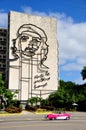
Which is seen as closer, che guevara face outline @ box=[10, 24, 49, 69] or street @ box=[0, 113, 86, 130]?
street @ box=[0, 113, 86, 130]

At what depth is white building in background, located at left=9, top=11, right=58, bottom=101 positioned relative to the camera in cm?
8969

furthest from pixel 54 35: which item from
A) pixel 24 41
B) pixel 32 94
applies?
pixel 32 94

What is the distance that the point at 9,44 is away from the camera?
89.6 m

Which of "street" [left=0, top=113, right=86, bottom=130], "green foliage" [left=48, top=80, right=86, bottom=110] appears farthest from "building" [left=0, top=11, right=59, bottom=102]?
"street" [left=0, top=113, right=86, bottom=130]

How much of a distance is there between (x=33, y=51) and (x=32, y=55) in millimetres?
1171

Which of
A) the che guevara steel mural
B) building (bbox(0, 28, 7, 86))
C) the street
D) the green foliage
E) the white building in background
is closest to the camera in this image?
the street

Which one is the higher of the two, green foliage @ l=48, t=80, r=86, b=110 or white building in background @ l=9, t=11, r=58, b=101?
white building in background @ l=9, t=11, r=58, b=101

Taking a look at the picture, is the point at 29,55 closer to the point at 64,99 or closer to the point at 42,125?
the point at 64,99

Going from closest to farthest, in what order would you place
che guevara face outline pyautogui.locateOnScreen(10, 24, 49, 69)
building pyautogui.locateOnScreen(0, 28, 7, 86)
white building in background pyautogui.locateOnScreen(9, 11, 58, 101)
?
white building in background pyautogui.locateOnScreen(9, 11, 58, 101), che guevara face outline pyautogui.locateOnScreen(10, 24, 49, 69), building pyautogui.locateOnScreen(0, 28, 7, 86)

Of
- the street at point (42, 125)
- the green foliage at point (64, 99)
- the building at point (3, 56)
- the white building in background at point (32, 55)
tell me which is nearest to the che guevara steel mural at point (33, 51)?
the white building in background at point (32, 55)

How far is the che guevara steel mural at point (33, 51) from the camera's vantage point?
91.0 metres

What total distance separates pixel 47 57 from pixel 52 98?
42.6 feet

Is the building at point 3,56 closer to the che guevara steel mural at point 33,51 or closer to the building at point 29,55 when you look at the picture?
the building at point 29,55

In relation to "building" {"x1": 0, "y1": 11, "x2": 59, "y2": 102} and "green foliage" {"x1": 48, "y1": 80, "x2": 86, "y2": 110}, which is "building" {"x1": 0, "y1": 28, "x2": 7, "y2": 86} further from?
"green foliage" {"x1": 48, "y1": 80, "x2": 86, "y2": 110}
